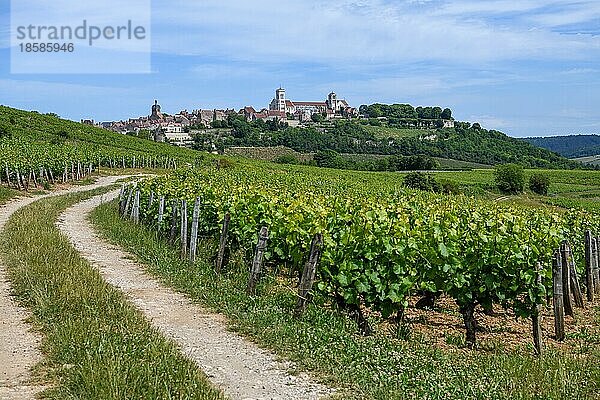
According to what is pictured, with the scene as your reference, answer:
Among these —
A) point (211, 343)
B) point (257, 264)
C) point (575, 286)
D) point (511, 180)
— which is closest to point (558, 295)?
point (575, 286)

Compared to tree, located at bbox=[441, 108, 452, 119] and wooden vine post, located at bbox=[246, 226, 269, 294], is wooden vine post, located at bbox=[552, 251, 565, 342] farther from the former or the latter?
tree, located at bbox=[441, 108, 452, 119]

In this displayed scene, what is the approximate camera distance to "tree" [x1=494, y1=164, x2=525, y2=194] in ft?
222

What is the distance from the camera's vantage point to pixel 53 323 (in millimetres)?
8391

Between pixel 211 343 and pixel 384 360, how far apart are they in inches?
84.7

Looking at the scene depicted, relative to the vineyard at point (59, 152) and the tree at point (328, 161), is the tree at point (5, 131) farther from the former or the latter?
the tree at point (328, 161)

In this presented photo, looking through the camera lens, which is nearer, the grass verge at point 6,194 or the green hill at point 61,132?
the grass verge at point 6,194

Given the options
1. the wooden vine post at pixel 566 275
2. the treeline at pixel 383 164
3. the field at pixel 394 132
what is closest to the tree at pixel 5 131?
the treeline at pixel 383 164

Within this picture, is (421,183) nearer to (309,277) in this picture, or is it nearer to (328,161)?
(328,161)

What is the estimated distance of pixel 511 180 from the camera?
6850 centimetres

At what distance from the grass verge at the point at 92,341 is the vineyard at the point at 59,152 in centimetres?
2168

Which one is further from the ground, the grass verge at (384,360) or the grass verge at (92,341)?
the grass verge at (92,341)

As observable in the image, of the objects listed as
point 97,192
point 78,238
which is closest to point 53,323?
point 78,238

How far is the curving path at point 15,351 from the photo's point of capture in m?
6.45

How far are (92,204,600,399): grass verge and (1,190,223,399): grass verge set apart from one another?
132 cm
